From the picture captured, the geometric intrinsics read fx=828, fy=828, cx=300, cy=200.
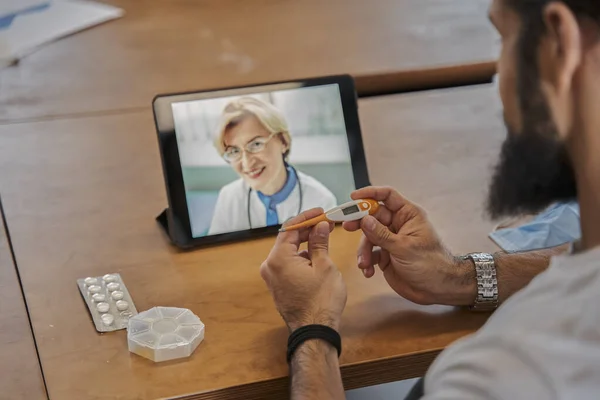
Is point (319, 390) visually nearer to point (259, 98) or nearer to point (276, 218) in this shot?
point (276, 218)

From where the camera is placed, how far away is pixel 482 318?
104cm

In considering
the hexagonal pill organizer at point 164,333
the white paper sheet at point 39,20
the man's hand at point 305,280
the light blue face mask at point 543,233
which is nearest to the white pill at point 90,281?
the hexagonal pill organizer at point 164,333

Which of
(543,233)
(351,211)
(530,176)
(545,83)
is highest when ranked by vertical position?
(545,83)

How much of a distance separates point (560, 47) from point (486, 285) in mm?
397

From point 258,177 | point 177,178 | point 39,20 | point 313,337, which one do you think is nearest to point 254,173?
point 258,177

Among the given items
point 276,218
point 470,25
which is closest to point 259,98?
point 276,218

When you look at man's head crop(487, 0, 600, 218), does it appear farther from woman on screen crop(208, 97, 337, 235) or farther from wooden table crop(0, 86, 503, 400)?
woman on screen crop(208, 97, 337, 235)

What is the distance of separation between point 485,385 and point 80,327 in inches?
21.0

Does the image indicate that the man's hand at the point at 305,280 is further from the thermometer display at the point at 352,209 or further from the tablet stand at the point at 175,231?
the tablet stand at the point at 175,231

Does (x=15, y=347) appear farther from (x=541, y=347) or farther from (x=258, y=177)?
(x=541, y=347)

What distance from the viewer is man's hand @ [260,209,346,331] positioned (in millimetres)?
986

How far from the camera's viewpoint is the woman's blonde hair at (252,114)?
1.19 meters

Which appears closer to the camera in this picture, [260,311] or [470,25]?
[260,311]

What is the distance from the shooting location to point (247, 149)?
46.6 inches
